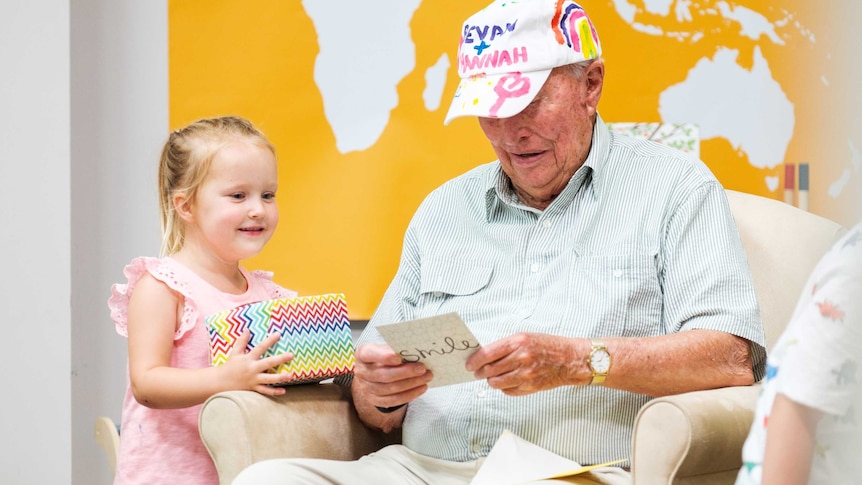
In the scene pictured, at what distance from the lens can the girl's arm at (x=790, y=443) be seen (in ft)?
2.68

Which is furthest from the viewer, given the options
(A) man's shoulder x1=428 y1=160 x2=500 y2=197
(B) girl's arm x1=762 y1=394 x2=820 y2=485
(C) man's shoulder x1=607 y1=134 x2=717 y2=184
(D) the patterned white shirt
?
(A) man's shoulder x1=428 y1=160 x2=500 y2=197

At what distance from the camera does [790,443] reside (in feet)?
2.71

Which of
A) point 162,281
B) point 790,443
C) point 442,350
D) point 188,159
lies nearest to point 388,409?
point 442,350

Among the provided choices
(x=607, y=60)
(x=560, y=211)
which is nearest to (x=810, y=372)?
(x=560, y=211)

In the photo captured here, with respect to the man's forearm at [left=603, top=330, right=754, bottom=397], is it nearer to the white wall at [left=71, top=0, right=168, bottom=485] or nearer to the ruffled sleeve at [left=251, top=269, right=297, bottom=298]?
the ruffled sleeve at [left=251, top=269, right=297, bottom=298]

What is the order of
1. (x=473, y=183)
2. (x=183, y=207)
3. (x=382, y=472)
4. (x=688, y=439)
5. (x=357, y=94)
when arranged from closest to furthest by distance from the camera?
(x=688, y=439), (x=382, y=472), (x=183, y=207), (x=473, y=183), (x=357, y=94)

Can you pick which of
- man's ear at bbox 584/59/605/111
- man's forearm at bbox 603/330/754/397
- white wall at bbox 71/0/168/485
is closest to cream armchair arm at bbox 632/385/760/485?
man's forearm at bbox 603/330/754/397

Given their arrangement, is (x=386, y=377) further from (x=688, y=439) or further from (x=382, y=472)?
(x=688, y=439)

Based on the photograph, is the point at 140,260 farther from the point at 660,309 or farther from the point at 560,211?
the point at 660,309

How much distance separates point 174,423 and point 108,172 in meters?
1.27

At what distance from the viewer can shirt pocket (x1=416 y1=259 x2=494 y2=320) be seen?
1.97 metres

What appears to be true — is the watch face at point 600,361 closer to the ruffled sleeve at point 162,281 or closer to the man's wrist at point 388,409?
the man's wrist at point 388,409

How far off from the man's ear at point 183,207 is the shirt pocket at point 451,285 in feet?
1.78

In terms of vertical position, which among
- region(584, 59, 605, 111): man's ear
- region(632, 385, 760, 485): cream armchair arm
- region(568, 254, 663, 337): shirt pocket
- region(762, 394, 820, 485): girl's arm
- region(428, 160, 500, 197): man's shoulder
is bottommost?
region(632, 385, 760, 485): cream armchair arm
